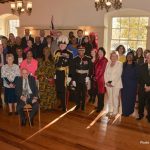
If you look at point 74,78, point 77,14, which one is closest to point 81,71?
point 74,78

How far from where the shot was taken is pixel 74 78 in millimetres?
5727

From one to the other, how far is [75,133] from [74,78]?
1408 millimetres

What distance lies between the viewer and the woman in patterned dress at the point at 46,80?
18.1 feet

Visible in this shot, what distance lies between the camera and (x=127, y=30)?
839 cm

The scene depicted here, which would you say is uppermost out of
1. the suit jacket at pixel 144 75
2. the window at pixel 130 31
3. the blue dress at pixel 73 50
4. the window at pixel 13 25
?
the window at pixel 13 25

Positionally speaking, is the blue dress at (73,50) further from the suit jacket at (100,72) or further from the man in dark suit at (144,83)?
the man in dark suit at (144,83)

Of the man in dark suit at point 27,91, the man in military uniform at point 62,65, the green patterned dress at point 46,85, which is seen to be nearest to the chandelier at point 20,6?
the man in military uniform at point 62,65

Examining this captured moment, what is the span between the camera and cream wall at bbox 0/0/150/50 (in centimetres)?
796

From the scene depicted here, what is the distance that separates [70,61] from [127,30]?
136 inches

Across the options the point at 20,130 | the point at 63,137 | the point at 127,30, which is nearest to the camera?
the point at 63,137

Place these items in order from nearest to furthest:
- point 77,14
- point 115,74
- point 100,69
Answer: point 115,74, point 100,69, point 77,14

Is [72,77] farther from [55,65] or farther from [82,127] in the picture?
[82,127]

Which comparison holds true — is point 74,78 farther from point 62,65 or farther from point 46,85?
point 46,85

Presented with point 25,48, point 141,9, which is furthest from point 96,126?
point 141,9
